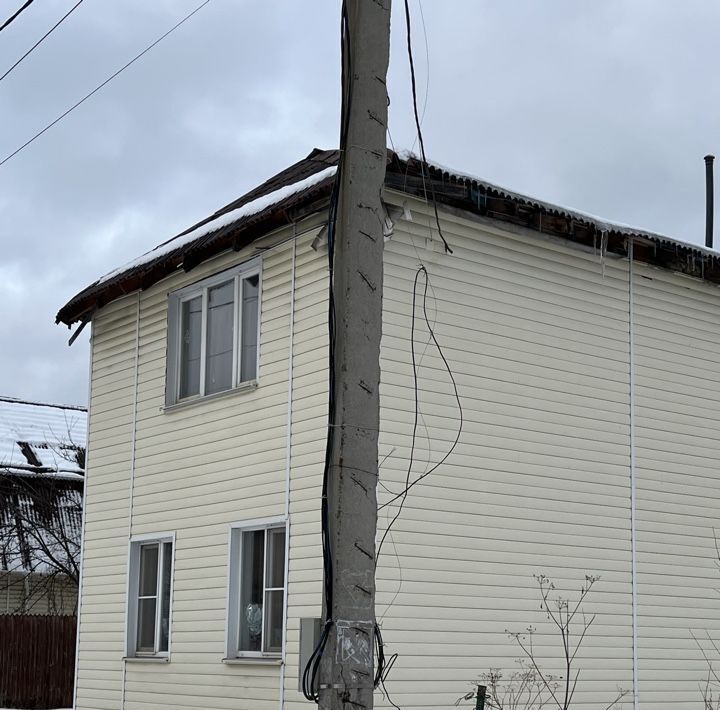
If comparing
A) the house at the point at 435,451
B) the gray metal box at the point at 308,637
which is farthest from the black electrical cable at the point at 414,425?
the gray metal box at the point at 308,637

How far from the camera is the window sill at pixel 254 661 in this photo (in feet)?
40.3

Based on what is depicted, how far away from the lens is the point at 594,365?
13.8 metres

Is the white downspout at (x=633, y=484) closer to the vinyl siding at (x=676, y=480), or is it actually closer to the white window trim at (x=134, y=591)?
the vinyl siding at (x=676, y=480)

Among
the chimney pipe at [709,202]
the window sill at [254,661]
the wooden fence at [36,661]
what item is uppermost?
the chimney pipe at [709,202]

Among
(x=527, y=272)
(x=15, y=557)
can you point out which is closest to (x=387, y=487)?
(x=527, y=272)

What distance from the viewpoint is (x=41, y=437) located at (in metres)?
31.1

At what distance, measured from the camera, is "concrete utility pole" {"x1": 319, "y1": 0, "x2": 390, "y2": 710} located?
6.25 meters

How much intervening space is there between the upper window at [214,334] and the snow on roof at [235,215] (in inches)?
22.4

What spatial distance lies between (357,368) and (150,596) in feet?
29.9

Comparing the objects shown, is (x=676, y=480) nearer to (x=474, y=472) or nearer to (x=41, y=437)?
(x=474, y=472)

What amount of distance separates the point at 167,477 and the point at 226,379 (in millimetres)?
1403

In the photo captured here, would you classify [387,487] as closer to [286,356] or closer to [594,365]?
[286,356]

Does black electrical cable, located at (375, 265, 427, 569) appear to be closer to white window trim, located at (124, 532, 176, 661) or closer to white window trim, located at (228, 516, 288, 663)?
white window trim, located at (228, 516, 288, 663)

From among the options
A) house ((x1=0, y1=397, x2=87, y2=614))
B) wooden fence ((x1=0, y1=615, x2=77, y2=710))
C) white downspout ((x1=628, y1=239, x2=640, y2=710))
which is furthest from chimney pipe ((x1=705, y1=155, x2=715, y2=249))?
house ((x1=0, y1=397, x2=87, y2=614))
